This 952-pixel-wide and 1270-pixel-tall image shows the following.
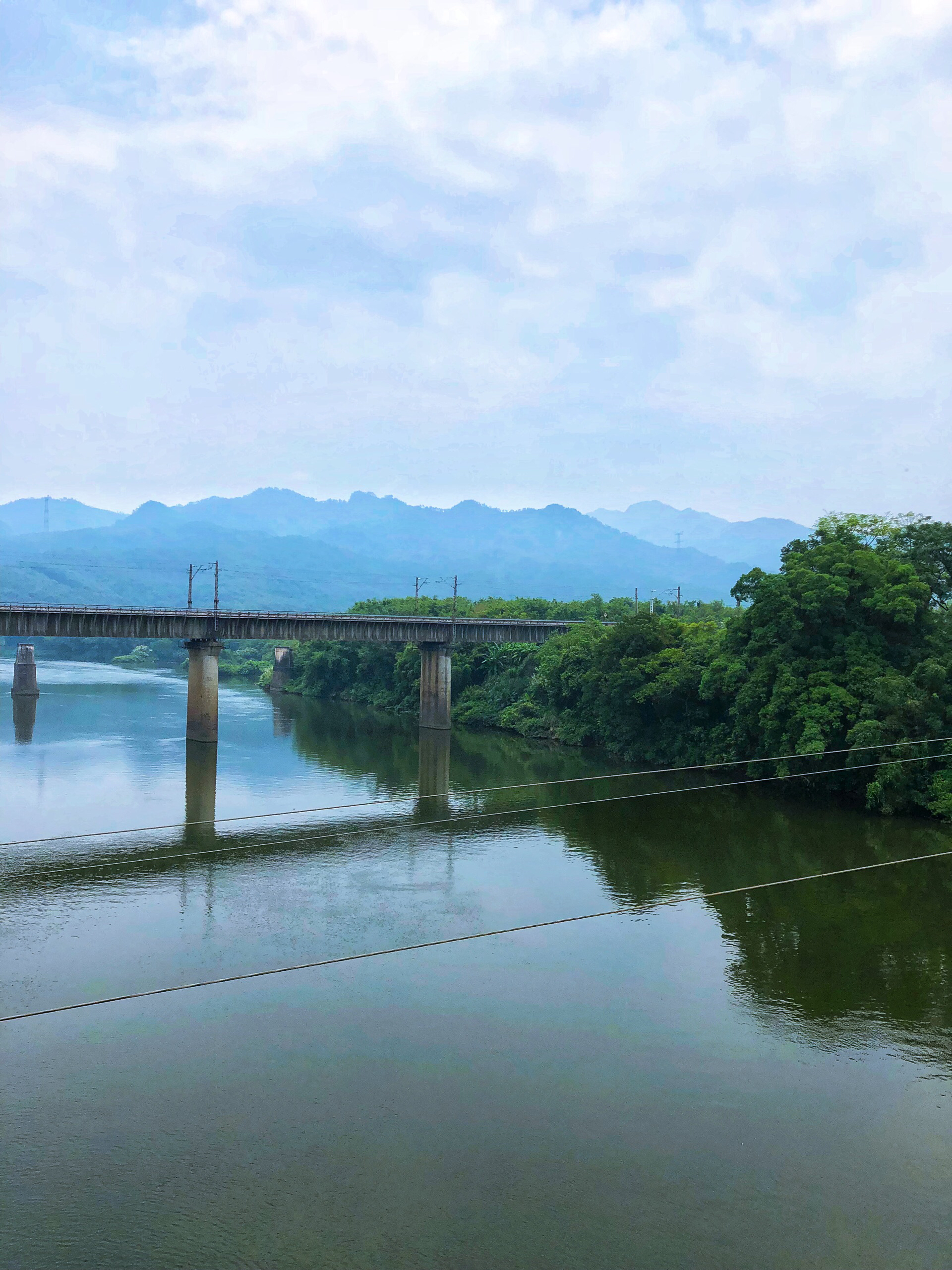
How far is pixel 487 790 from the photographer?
49719 millimetres

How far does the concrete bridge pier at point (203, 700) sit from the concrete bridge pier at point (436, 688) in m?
18.7

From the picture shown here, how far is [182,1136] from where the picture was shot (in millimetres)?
17188

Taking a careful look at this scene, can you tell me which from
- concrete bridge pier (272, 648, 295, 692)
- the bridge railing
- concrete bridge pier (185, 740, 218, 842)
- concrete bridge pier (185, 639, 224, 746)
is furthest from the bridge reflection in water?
concrete bridge pier (272, 648, 295, 692)

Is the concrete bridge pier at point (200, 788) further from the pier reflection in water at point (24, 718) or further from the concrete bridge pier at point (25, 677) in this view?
the concrete bridge pier at point (25, 677)

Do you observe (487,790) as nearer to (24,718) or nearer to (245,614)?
(245,614)

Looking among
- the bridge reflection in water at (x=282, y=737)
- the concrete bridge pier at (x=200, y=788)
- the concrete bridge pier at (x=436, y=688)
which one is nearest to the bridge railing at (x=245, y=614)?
the concrete bridge pier at (x=436, y=688)

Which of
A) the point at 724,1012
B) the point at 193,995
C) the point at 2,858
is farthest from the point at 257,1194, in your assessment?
the point at 2,858

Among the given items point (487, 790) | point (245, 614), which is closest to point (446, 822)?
point (487, 790)

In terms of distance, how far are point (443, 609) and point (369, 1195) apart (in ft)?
283

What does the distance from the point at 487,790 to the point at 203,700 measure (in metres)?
21.2

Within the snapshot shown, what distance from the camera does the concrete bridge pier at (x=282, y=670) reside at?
108431 millimetres

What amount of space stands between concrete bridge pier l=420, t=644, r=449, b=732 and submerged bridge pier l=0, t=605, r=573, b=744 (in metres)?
0.05

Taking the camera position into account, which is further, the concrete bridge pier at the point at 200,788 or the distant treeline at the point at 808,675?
the distant treeline at the point at 808,675

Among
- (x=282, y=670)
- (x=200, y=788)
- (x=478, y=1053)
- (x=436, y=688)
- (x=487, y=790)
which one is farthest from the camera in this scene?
(x=282, y=670)
